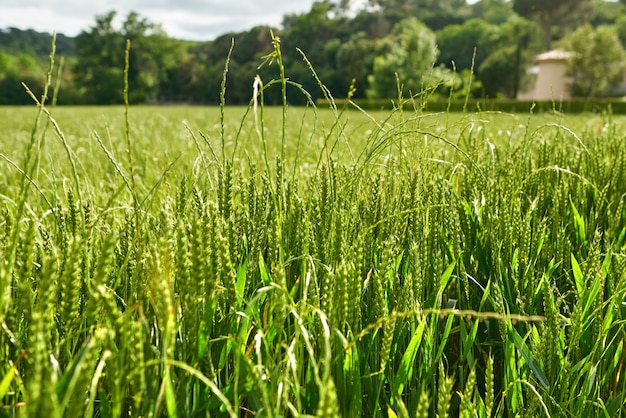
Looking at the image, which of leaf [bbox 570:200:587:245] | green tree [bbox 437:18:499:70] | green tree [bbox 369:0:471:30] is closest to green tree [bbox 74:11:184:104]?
green tree [bbox 369:0:471:30]

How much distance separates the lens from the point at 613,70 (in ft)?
102

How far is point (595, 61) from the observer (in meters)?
31.4

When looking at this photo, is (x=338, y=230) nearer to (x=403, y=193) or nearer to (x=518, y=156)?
(x=403, y=193)

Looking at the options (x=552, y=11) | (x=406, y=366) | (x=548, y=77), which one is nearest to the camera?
(x=406, y=366)

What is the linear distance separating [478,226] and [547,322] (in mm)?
542

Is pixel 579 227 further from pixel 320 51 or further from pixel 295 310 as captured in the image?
pixel 320 51

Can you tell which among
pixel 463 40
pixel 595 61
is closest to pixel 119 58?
pixel 463 40

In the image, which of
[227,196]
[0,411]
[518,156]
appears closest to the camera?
[0,411]

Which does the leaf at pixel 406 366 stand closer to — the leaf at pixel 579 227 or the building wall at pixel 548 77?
the leaf at pixel 579 227

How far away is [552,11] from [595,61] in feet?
134

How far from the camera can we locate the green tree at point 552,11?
65.6 m

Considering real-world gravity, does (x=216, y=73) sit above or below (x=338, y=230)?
above

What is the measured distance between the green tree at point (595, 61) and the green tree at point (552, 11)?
3636cm

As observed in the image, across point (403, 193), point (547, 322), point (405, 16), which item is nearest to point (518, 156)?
point (403, 193)
